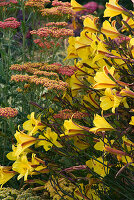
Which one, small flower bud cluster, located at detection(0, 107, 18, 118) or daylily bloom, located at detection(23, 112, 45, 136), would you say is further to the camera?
small flower bud cluster, located at detection(0, 107, 18, 118)

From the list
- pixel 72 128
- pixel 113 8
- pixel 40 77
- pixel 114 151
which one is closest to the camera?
pixel 114 151

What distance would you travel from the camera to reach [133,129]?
1765 millimetres

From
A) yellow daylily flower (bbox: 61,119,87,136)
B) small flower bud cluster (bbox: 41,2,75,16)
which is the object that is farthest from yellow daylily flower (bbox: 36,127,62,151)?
small flower bud cluster (bbox: 41,2,75,16)

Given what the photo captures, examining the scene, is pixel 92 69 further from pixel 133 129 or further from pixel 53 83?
pixel 133 129

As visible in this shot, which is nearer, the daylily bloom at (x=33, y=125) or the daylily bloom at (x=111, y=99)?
the daylily bloom at (x=111, y=99)

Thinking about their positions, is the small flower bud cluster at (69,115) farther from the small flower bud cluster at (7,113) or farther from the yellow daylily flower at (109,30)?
the yellow daylily flower at (109,30)

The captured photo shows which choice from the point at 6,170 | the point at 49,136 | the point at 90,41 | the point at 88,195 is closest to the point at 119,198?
the point at 88,195

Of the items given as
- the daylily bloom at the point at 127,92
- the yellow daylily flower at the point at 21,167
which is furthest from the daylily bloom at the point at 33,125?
the daylily bloom at the point at 127,92

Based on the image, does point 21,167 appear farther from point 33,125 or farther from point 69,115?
point 69,115

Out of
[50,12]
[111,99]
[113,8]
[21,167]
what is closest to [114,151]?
[111,99]

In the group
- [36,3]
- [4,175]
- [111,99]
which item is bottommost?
[4,175]

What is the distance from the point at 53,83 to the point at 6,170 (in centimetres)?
69

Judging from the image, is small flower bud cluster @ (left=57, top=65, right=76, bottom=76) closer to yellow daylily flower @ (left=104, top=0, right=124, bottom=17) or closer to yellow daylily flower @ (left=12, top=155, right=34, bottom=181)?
yellow daylily flower @ (left=104, top=0, right=124, bottom=17)

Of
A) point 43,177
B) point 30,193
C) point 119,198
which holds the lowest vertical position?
point 43,177
